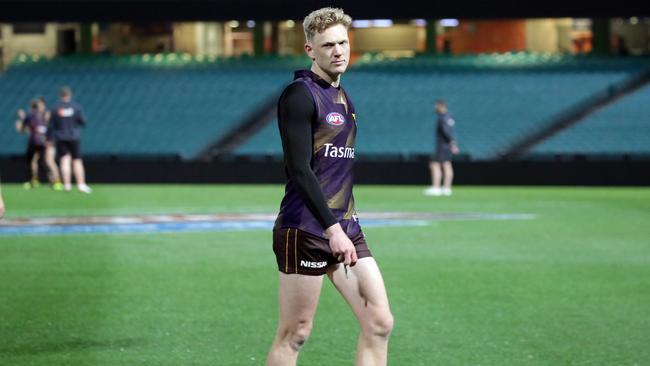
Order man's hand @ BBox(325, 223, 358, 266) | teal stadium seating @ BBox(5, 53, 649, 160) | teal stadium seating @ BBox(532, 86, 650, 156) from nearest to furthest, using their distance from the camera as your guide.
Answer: man's hand @ BBox(325, 223, 358, 266)
teal stadium seating @ BBox(532, 86, 650, 156)
teal stadium seating @ BBox(5, 53, 649, 160)

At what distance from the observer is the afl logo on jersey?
5.32 m

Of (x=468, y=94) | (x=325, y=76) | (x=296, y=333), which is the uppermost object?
(x=325, y=76)

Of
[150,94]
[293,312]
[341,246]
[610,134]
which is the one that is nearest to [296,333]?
[293,312]

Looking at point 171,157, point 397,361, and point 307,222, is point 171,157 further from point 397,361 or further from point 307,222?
point 307,222

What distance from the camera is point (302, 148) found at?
518 centimetres

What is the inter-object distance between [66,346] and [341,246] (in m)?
3.73

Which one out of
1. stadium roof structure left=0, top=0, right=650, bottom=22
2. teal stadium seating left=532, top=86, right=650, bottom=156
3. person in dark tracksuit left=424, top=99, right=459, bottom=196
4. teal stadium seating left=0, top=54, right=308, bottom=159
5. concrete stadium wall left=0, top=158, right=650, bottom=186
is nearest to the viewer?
person in dark tracksuit left=424, top=99, right=459, bottom=196

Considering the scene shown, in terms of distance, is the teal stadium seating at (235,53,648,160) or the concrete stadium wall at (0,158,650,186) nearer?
the concrete stadium wall at (0,158,650,186)

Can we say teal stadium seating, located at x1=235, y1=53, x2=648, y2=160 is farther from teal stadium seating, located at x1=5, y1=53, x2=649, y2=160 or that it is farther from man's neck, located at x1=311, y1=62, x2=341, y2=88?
man's neck, located at x1=311, y1=62, x2=341, y2=88

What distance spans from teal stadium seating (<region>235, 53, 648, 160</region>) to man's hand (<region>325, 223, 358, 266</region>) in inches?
1149

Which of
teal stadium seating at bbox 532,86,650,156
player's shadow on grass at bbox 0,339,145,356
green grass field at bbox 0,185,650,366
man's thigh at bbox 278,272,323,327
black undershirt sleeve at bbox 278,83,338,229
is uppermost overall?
black undershirt sleeve at bbox 278,83,338,229

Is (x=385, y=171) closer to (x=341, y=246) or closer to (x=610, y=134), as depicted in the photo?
(x=610, y=134)

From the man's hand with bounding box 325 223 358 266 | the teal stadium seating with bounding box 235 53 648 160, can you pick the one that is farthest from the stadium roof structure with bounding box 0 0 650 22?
the man's hand with bounding box 325 223 358 266

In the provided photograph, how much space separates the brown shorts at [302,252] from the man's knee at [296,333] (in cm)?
25
